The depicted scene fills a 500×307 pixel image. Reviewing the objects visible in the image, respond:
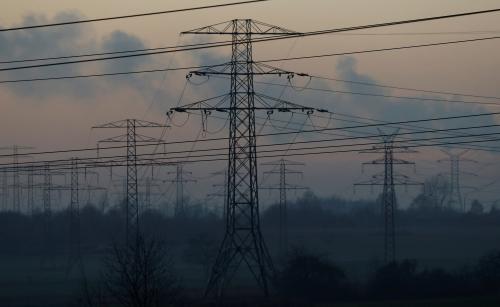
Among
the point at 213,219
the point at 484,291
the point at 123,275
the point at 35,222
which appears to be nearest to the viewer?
the point at 123,275

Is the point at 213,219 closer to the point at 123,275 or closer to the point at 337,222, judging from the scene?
the point at 337,222

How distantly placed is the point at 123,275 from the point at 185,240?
2799 inches

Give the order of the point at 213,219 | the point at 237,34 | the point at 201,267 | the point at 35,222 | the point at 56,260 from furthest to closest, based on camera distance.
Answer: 1. the point at 213,219
2. the point at 35,222
3. the point at 56,260
4. the point at 201,267
5. the point at 237,34

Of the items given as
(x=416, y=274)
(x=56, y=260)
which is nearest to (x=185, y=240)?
(x=56, y=260)

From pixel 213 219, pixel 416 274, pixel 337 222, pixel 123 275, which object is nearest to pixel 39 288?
pixel 416 274

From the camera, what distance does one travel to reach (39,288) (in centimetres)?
7088

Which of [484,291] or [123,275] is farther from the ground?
[123,275]

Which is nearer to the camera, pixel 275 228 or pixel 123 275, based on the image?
pixel 123 275

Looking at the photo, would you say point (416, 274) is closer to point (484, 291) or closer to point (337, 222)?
point (484, 291)

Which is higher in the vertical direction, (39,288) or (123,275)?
(123,275)

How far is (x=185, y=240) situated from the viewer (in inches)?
4031

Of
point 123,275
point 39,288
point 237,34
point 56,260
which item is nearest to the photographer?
point 123,275

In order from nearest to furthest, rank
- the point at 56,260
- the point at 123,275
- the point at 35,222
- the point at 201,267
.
Answer: the point at 123,275, the point at 201,267, the point at 56,260, the point at 35,222

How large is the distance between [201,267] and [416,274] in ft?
93.8
